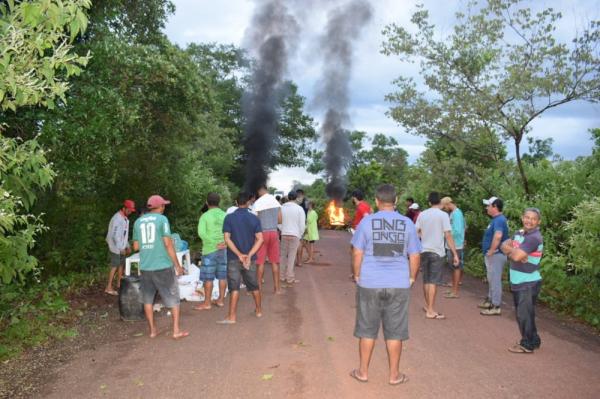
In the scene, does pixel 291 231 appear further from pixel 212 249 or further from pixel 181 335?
pixel 181 335

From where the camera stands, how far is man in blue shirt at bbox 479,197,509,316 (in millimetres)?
8539

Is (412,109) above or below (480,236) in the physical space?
above

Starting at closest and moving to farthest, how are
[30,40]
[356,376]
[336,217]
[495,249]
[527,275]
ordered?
[30,40] < [356,376] < [527,275] < [495,249] < [336,217]

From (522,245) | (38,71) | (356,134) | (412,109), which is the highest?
(356,134)

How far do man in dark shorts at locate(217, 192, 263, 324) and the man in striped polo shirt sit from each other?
143 inches

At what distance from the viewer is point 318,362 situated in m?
6.16

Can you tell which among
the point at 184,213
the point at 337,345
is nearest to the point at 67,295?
the point at 337,345

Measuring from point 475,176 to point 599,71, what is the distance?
4334 mm

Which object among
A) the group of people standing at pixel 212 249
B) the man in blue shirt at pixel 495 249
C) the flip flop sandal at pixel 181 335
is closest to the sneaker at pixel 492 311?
the man in blue shirt at pixel 495 249

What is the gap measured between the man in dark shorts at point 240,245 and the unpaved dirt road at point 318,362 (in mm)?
579

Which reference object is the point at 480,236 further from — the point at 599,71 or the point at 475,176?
the point at 599,71

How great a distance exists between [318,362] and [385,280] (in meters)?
1.44

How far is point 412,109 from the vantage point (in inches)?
632

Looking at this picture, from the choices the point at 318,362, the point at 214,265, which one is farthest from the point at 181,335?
the point at 318,362
